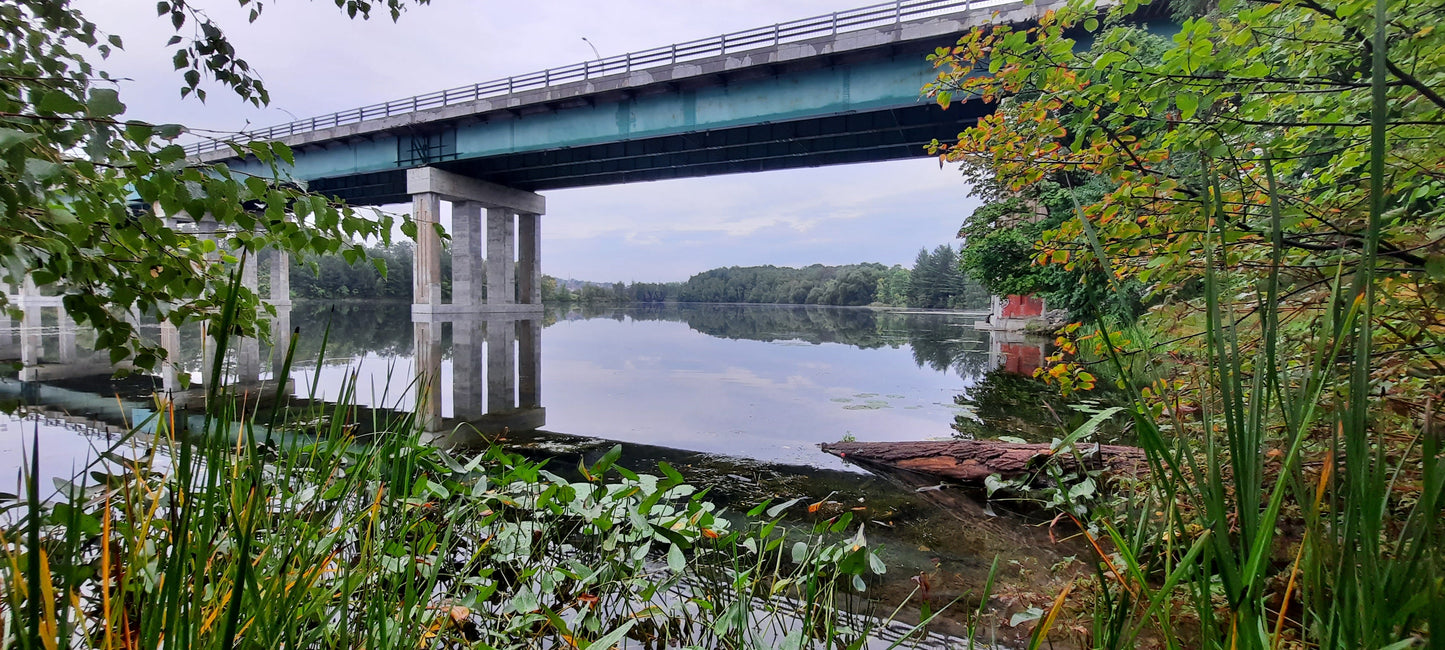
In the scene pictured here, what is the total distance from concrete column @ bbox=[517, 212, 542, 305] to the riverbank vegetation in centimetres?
3269

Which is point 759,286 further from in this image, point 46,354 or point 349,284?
point 46,354

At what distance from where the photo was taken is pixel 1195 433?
7.63ft

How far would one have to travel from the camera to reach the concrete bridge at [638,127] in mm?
15477

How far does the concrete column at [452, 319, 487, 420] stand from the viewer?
25.3 feet

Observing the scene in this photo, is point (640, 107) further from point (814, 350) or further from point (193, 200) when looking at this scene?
point (193, 200)

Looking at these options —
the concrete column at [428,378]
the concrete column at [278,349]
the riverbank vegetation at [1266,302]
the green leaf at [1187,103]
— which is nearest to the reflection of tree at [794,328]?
the concrete column at [428,378]

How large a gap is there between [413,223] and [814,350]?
1554 centimetres

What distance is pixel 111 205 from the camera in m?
1.45

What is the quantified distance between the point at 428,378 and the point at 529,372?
8154 millimetres

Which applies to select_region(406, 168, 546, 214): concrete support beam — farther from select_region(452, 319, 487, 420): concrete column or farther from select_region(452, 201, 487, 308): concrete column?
select_region(452, 319, 487, 420): concrete column

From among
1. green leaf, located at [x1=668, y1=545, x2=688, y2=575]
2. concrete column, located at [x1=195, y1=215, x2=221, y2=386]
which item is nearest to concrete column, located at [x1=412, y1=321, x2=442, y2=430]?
concrete column, located at [x1=195, y1=215, x2=221, y2=386]

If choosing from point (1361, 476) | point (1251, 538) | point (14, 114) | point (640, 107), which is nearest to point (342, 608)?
point (14, 114)

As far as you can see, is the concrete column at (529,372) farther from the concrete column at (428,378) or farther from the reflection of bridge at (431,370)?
the concrete column at (428,378)

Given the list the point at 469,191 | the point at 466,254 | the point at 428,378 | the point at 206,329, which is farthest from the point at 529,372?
the point at 469,191
